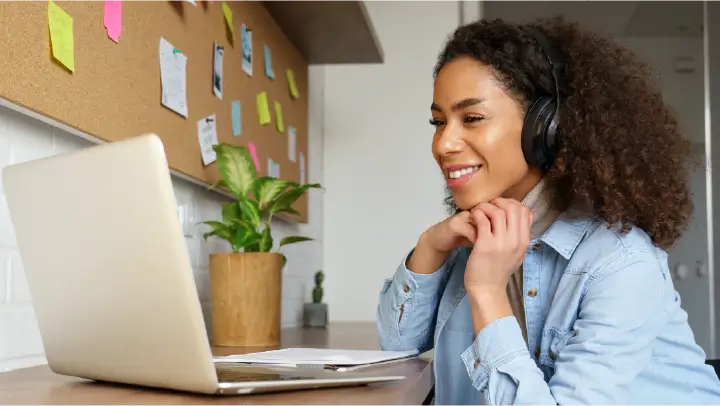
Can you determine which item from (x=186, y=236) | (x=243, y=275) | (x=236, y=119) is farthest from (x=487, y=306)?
(x=236, y=119)

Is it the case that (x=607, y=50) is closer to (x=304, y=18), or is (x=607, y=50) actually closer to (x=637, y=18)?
(x=304, y=18)

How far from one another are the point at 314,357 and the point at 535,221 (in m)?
0.37

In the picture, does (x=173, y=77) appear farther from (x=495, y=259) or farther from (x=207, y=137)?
(x=495, y=259)

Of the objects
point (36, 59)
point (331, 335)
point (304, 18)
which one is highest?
point (304, 18)

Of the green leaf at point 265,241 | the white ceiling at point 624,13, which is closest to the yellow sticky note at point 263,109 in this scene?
the green leaf at point 265,241

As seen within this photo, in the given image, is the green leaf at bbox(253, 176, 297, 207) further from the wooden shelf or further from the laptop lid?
the laptop lid

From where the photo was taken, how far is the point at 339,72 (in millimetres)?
2717

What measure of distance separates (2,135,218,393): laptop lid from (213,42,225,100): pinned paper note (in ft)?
2.82

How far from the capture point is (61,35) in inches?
39.9

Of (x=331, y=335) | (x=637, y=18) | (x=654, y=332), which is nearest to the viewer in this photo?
(x=654, y=332)

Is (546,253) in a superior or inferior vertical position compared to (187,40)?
inferior

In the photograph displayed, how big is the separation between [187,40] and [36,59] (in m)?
0.51

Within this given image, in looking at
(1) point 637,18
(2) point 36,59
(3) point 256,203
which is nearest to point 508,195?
(3) point 256,203

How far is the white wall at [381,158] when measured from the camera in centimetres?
266
